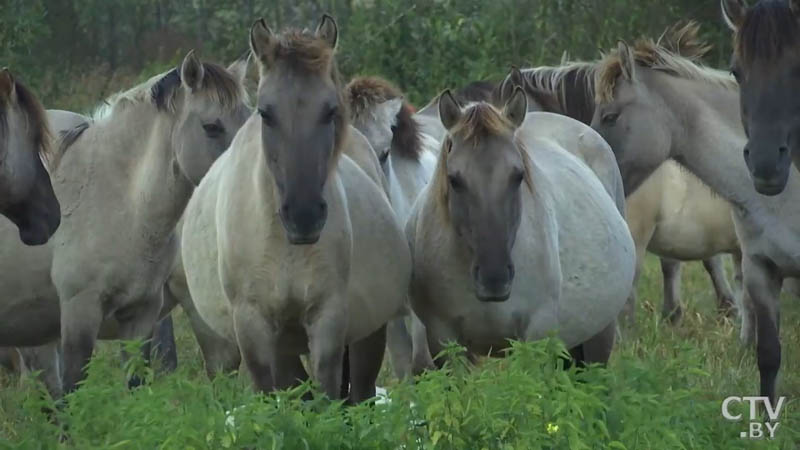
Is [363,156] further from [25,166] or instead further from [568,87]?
[568,87]

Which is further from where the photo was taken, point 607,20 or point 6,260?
point 607,20

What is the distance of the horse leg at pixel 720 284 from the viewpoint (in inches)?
476

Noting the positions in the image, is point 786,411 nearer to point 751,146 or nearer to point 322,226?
point 751,146

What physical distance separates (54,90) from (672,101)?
12.5m

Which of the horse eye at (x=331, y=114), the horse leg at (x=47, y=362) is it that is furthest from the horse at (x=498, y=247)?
the horse leg at (x=47, y=362)

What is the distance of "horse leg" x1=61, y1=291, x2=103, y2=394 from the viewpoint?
25.7 ft

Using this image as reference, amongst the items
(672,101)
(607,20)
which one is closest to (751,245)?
(672,101)

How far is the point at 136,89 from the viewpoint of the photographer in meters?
8.42

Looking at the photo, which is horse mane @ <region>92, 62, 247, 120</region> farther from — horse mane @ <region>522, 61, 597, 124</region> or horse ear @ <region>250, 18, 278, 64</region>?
horse mane @ <region>522, 61, 597, 124</region>

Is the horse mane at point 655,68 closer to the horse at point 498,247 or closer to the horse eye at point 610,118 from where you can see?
the horse eye at point 610,118

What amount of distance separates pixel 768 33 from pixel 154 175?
3.09 metres

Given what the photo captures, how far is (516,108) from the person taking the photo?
7090mm

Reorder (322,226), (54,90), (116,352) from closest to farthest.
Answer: (322,226), (116,352), (54,90)

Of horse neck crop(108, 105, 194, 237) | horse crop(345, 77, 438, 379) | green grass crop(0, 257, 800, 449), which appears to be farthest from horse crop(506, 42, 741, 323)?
green grass crop(0, 257, 800, 449)
